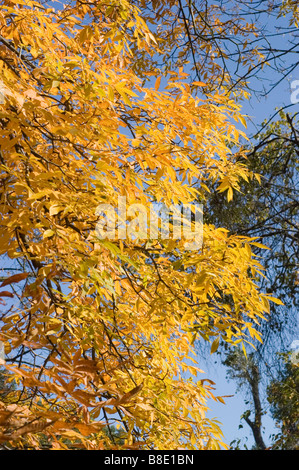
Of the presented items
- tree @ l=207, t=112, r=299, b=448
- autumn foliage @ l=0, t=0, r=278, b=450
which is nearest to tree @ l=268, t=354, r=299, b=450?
tree @ l=207, t=112, r=299, b=448

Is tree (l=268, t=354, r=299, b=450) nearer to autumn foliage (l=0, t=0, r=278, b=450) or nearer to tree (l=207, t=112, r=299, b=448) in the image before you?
tree (l=207, t=112, r=299, b=448)

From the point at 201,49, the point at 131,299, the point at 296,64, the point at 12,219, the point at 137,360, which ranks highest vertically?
the point at 201,49

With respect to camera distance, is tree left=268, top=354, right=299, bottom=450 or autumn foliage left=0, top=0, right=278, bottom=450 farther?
tree left=268, top=354, right=299, bottom=450

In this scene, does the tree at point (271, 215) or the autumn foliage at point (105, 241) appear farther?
the tree at point (271, 215)

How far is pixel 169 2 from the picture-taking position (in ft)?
12.0

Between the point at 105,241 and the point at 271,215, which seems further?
the point at 271,215

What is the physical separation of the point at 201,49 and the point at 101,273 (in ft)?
10.2

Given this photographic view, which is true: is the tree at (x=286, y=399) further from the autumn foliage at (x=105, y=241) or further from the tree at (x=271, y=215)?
the autumn foliage at (x=105, y=241)

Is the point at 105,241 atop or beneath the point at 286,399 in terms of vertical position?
atop

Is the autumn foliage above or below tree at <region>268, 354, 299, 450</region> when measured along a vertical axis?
above

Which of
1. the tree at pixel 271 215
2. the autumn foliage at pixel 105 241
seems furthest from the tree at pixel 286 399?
the autumn foliage at pixel 105 241
